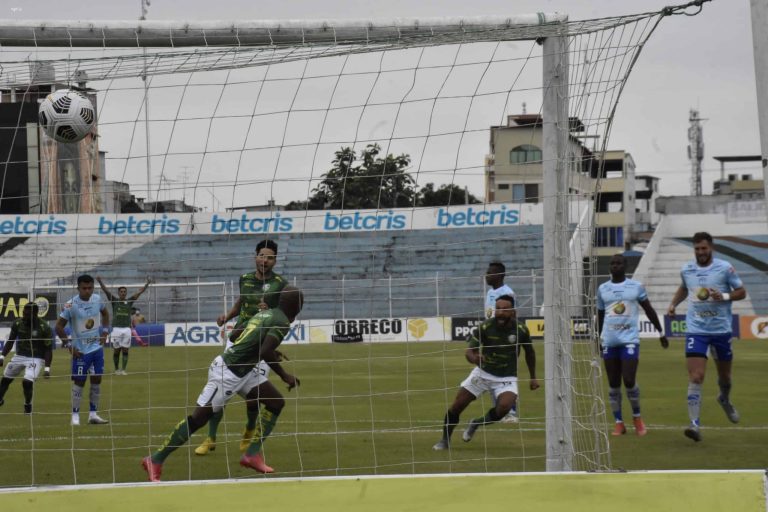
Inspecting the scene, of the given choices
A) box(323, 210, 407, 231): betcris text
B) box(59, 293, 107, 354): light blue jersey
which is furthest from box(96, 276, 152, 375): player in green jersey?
box(323, 210, 407, 231): betcris text

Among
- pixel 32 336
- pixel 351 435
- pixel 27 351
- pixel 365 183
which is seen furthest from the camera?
pixel 27 351

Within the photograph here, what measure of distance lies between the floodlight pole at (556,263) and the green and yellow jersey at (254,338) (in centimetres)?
222

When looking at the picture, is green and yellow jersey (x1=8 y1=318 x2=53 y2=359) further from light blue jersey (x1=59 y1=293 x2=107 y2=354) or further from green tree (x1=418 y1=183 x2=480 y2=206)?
green tree (x1=418 y1=183 x2=480 y2=206)

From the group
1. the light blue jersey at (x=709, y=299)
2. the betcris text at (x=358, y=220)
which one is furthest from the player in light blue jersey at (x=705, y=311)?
the betcris text at (x=358, y=220)

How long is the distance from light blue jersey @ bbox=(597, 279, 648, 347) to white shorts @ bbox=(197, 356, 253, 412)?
4971 millimetres

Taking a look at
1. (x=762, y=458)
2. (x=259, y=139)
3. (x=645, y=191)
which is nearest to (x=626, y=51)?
(x=259, y=139)

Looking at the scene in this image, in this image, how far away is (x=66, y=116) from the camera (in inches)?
340

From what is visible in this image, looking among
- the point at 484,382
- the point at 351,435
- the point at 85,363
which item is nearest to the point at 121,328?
the point at 85,363

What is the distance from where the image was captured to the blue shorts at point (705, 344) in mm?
11781

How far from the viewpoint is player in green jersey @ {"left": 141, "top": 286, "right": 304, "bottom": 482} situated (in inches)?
360

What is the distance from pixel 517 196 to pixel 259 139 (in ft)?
6.75

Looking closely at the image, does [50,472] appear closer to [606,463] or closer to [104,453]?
[104,453]

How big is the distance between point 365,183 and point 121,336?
48.6 feet

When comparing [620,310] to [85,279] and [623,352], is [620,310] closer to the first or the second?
[623,352]
